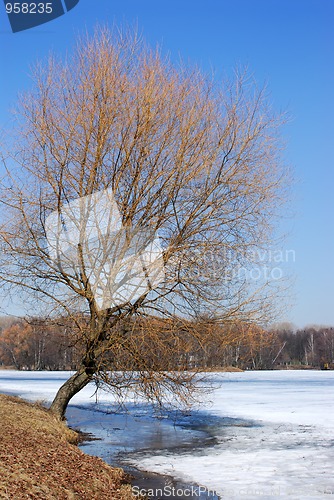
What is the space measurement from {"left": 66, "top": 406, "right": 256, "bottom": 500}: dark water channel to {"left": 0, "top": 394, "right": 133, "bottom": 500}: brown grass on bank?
0.67 meters

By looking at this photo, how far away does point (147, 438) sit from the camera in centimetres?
1349

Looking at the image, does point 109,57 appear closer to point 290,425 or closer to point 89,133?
point 89,133

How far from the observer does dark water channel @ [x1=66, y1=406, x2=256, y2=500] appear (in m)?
8.49

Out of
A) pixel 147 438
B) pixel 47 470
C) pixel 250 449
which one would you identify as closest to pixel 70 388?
pixel 147 438

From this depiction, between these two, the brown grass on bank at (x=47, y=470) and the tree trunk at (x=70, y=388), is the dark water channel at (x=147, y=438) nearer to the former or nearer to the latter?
the brown grass on bank at (x=47, y=470)

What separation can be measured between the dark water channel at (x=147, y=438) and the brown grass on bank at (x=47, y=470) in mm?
671

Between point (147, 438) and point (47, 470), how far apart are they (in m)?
6.23

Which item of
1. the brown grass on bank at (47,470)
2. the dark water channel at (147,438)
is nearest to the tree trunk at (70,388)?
the dark water channel at (147,438)

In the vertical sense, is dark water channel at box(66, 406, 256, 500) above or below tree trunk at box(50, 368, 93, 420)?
below

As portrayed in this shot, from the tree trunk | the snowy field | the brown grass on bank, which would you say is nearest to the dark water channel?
the snowy field

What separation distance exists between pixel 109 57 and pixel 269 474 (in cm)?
915

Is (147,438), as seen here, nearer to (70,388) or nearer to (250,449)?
(70,388)

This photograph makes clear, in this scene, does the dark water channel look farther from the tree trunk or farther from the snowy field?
the tree trunk

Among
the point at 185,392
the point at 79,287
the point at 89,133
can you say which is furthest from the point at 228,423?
the point at 89,133
